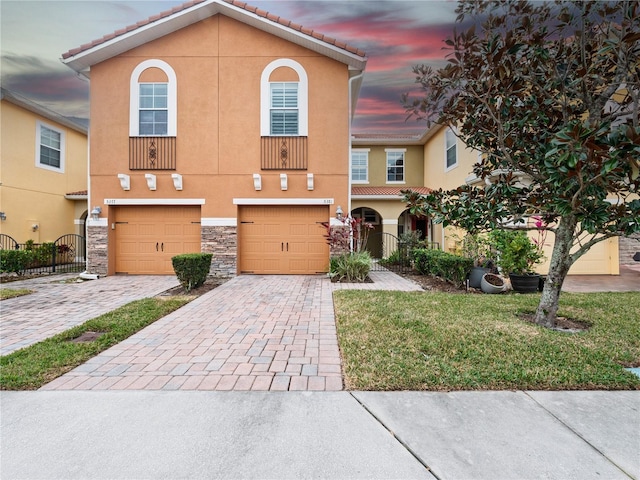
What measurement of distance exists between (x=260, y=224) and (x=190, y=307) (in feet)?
15.3

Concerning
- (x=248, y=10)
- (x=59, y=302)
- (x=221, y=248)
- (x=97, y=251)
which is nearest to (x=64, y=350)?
(x=59, y=302)

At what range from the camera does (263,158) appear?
9.74 m

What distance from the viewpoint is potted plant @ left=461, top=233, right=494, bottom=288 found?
26.1ft

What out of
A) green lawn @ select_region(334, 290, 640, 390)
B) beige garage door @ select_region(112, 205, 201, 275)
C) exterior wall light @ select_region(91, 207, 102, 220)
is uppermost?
exterior wall light @ select_region(91, 207, 102, 220)

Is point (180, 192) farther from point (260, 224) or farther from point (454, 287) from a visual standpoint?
point (454, 287)

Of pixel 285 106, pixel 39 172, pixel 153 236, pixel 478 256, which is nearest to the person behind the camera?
pixel 478 256

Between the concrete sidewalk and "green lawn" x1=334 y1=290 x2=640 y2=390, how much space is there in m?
0.20

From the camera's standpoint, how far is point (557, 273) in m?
4.59

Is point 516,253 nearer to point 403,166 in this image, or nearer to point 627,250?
point 627,250

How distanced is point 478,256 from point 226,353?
25.2 ft

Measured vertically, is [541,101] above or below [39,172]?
below

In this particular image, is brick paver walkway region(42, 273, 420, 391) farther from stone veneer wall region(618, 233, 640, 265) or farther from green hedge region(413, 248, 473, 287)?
stone veneer wall region(618, 233, 640, 265)

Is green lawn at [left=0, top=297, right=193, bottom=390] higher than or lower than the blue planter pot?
lower

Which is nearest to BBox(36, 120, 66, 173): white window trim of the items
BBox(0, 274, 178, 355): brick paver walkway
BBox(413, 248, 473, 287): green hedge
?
BBox(0, 274, 178, 355): brick paver walkway
